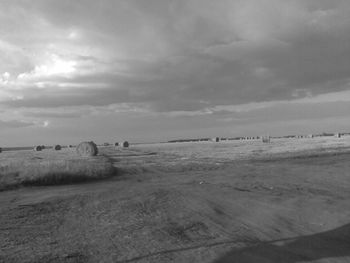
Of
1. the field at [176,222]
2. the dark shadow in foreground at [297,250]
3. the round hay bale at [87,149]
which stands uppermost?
the round hay bale at [87,149]

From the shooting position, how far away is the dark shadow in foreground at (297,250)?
8.62 metres

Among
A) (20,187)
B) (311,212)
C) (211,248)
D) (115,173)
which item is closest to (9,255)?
(211,248)

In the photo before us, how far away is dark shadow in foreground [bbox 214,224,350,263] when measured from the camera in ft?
28.3

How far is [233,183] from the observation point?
18344mm

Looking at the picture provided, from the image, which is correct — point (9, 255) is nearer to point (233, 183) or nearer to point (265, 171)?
point (233, 183)

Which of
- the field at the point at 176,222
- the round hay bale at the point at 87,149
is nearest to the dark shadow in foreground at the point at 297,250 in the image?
the field at the point at 176,222

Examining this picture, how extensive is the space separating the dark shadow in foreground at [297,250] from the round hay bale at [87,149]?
3637 centimetres

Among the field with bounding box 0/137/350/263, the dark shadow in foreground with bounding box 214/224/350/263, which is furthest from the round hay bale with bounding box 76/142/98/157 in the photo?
the dark shadow in foreground with bounding box 214/224/350/263

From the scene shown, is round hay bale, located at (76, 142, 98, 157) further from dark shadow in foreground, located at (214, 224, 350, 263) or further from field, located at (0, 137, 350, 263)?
dark shadow in foreground, located at (214, 224, 350, 263)

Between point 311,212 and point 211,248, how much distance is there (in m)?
5.52

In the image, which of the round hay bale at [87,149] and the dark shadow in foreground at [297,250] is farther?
the round hay bale at [87,149]

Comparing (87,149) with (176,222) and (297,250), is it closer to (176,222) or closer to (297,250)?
(176,222)

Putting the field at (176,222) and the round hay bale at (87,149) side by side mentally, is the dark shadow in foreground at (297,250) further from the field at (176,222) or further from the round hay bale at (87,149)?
the round hay bale at (87,149)

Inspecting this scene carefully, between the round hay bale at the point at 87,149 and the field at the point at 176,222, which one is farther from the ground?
the round hay bale at the point at 87,149
